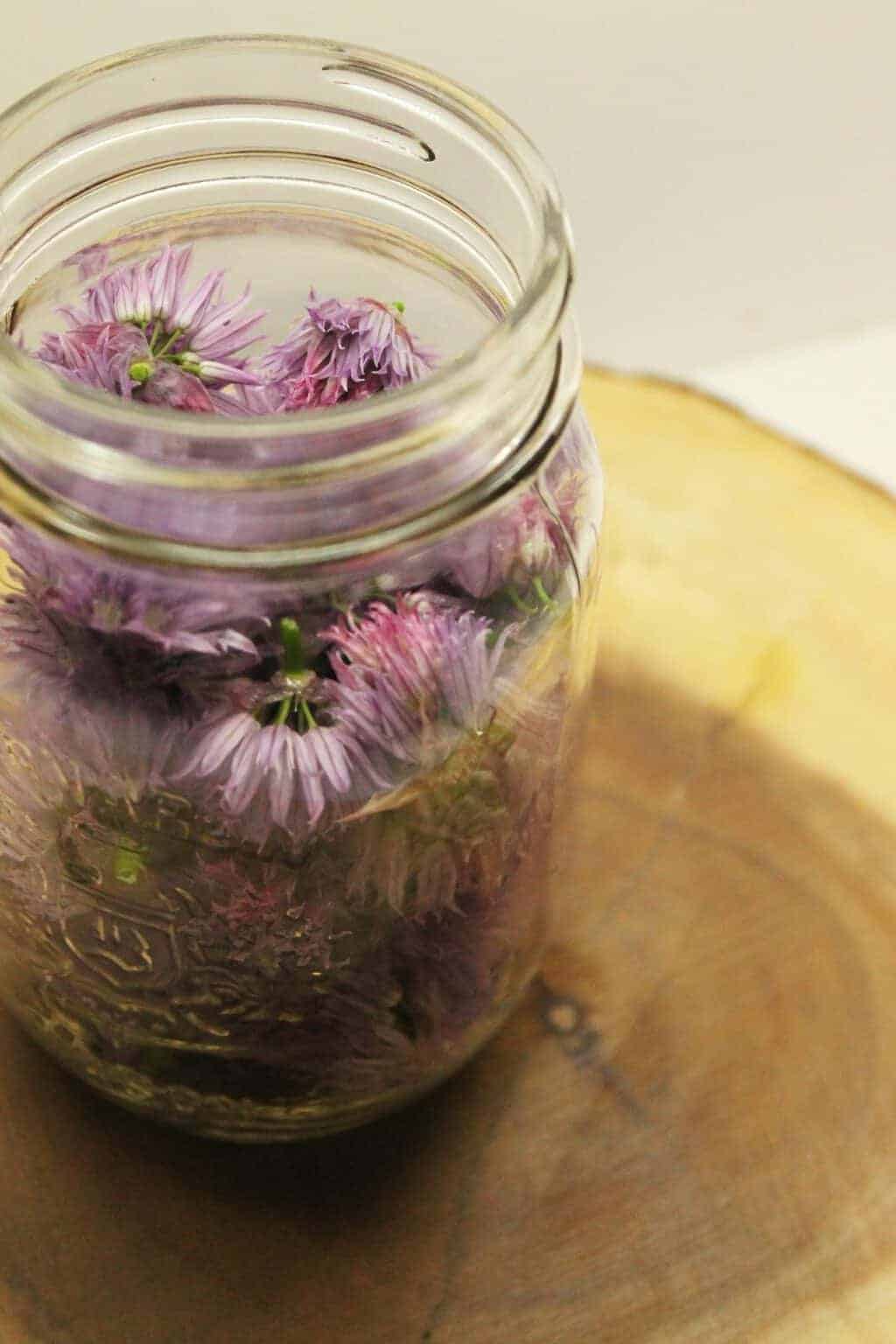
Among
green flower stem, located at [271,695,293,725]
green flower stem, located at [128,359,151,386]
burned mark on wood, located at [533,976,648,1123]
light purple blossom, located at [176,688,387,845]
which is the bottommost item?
burned mark on wood, located at [533,976,648,1123]

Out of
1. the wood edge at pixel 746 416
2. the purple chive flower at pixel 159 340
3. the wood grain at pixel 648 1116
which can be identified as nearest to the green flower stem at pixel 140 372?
the purple chive flower at pixel 159 340

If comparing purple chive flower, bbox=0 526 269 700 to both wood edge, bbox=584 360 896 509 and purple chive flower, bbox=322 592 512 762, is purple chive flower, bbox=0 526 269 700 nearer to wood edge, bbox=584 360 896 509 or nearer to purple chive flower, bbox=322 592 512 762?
purple chive flower, bbox=322 592 512 762

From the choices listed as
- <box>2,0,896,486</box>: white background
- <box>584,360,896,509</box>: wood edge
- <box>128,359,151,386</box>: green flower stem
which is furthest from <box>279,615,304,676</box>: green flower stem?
<box>2,0,896,486</box>: white background

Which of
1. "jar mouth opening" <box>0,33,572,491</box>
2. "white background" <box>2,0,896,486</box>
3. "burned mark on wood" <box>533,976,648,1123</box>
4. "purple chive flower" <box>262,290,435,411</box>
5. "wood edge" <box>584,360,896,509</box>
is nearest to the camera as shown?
"jar mouth opening" <box>0,33,572,491</box>

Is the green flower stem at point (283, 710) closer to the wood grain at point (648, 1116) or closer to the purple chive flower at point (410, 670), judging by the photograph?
the purple chive flower at point (410, 670)

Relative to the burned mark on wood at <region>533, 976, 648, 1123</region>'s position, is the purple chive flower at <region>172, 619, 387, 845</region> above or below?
above

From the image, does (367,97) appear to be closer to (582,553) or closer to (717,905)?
(582,553)
